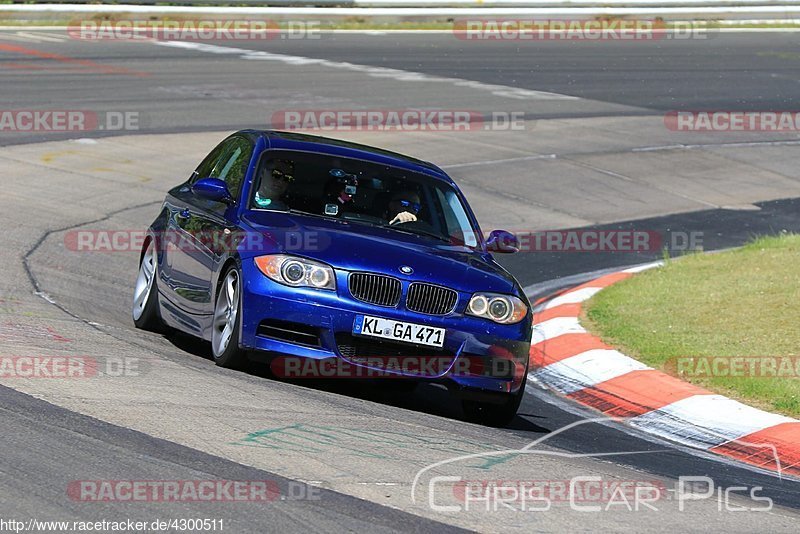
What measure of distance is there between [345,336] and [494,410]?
1.08m

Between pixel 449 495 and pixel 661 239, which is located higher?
pixel 449 495

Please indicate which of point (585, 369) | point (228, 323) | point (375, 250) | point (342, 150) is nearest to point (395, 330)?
point (375, 250)

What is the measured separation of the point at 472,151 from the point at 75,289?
997 centimetres

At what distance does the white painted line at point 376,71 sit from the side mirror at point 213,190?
53.2 ft

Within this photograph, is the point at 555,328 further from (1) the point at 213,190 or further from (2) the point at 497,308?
(1) the point at 213,190

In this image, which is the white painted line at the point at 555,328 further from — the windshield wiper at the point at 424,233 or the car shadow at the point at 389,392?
the windshield wiper at the point at 424,233

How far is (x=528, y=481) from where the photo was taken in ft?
20.5

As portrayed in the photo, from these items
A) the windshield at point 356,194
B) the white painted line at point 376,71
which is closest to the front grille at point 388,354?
the windshield at point 356,194

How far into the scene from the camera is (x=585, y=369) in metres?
9.96

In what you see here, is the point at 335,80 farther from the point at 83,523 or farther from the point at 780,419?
the point at 83,523

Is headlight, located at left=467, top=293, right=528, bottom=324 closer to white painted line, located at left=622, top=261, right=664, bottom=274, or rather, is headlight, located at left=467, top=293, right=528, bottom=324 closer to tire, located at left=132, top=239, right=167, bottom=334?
tire, located at left=132, top=239, right=167, bottom=334

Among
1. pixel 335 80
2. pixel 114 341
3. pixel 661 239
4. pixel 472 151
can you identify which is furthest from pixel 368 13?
pixel 114 341

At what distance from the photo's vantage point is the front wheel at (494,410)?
8.20 meters

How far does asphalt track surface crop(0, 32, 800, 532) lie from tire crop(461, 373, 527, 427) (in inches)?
5.4
